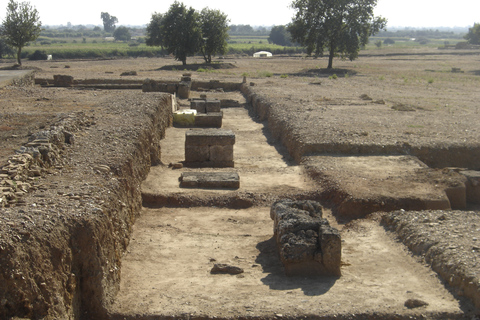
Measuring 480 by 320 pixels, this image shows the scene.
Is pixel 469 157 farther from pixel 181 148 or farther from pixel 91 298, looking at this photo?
pixel 91 298

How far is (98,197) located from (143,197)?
2.95 metres

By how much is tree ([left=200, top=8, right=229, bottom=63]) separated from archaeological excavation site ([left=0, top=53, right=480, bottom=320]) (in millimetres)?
25709

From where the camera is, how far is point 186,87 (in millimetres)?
23391

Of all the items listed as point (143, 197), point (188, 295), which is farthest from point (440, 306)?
point (143, 197)

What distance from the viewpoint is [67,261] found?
5.36 meters

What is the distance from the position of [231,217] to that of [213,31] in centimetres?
3340

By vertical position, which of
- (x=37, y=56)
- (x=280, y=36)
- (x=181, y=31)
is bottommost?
(x=37, y=56)

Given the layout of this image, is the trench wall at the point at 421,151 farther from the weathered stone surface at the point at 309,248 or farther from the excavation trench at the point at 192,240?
the weathered stone surface at the point at 309,248

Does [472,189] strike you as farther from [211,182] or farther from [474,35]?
[474,35]

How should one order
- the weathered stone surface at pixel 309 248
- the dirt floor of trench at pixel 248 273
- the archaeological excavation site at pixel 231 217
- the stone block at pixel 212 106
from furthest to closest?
the stone block at pixel 212 106, the weathered stone surface at pixel 309 248, the dirt floor of trench at pixel 248 273, the archaeological excavation site at pixel 231 217

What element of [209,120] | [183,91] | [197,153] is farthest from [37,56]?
[197,153]

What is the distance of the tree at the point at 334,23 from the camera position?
3609 cm

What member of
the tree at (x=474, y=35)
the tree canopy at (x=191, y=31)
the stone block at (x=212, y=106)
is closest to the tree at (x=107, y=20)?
the tree at (x=474, y=35)

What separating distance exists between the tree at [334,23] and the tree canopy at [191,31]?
6.55 metres
